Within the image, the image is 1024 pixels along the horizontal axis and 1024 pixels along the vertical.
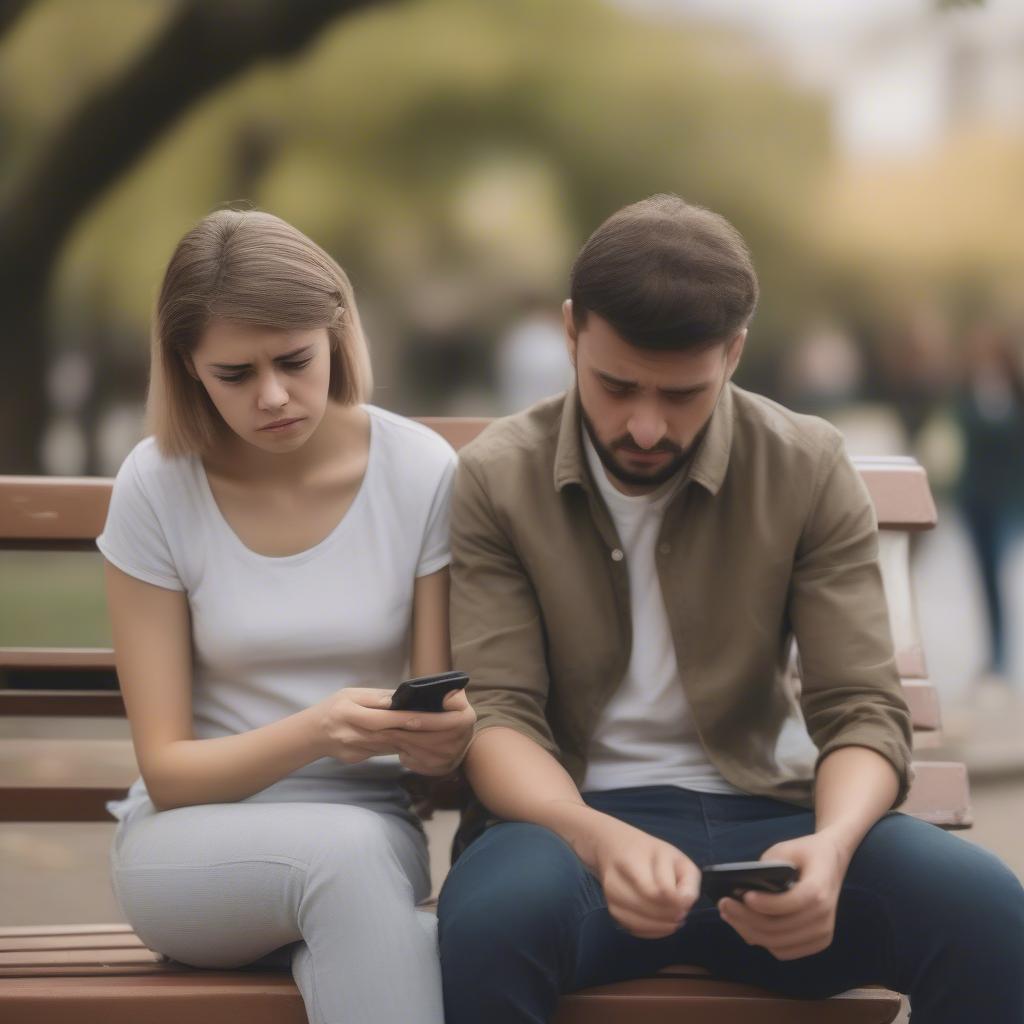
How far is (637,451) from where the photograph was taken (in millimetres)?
2570

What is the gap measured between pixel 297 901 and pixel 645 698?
69 centimetres

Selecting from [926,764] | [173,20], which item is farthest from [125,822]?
[173,20]

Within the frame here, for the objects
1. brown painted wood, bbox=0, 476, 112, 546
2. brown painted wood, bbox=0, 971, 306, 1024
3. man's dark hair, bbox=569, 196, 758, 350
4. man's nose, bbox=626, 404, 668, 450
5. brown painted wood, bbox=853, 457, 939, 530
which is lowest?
brown painted wood, bbox=0, 971, 306, 1024

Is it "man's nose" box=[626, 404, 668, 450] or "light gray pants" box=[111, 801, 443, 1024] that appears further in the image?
"man's nose" box=[626, 404, 668, 450]

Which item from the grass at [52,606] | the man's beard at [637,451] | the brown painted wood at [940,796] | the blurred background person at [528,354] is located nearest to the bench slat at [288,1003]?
the brown painted wood at [940,796]

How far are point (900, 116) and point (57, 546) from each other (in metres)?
12.2

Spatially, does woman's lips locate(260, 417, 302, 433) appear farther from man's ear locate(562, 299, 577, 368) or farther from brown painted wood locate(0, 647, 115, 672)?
brown painted wood locate(0, 647, 115, 672)

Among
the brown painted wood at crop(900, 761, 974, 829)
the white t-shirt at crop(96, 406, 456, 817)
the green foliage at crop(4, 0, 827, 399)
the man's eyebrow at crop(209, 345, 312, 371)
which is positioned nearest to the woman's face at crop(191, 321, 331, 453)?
the man's eyebrow at crop(209, 345, 312, 371)

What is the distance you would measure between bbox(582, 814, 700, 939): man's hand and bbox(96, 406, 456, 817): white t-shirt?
582 mm

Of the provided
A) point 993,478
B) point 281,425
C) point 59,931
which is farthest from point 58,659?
point 993,478

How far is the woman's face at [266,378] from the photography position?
2.49 m

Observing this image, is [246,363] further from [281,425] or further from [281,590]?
[281,590]

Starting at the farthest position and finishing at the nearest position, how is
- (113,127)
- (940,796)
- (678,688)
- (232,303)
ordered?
1. (113,127)
2. (940,796)
3. (678,688)
4. (232,303)

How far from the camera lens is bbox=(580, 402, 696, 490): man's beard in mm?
2562
